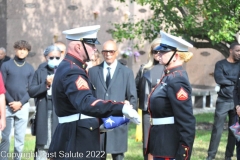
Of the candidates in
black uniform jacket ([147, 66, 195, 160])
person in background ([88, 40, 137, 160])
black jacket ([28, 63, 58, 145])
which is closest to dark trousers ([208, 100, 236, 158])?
person in background ([88, 40, 137, 160])

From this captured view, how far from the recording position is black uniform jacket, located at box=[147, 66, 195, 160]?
19.0ft

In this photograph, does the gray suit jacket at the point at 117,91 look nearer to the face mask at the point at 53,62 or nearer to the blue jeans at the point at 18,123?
the face mask at the point at 53,62

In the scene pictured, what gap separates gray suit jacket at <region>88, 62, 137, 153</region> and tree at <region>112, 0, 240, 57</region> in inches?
179

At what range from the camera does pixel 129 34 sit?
14.4m

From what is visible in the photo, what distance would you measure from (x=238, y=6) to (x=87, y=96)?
8779mm

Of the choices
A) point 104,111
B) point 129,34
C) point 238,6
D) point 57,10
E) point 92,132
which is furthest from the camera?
point 57,10

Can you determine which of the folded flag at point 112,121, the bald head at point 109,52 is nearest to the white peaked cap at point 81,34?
the folded flag at point 112,121

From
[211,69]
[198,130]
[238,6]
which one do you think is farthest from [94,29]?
[211,69]

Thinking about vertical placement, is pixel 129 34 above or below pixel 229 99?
above

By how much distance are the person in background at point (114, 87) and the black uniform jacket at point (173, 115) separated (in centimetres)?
263

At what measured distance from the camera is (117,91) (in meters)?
8.98

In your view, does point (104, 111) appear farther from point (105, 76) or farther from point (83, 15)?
point (83, 15)

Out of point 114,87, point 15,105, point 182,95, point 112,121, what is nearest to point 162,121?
point 182,95

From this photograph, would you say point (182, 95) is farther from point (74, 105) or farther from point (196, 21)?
point (196, 21)
